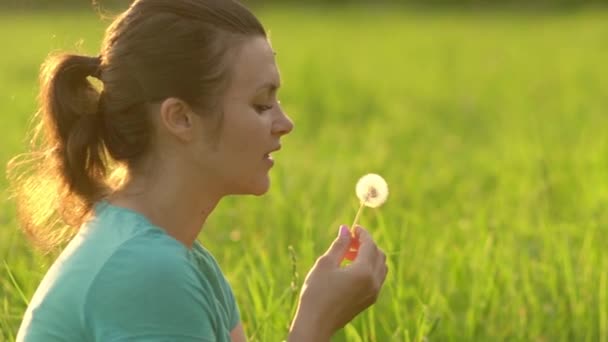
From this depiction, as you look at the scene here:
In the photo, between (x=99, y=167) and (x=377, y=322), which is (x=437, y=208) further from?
(x=99, y=167)

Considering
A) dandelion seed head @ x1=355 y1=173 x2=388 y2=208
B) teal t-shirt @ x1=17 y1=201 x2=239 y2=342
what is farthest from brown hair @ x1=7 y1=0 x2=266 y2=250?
dandelion seed head @ x1=355 y1=173 x2=388 y2=208

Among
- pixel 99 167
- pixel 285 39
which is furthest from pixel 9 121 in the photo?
pixel 285 39

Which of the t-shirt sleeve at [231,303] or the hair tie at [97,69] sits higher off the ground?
the hair tie at [97,69]

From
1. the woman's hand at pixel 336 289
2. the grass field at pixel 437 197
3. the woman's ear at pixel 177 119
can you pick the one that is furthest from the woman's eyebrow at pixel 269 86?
the grass field at pixel 437 197

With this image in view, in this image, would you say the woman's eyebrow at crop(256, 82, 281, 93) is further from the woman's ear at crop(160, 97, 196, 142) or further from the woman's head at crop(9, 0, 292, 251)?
the woman's ear at crop(160, 97, 196, 142)

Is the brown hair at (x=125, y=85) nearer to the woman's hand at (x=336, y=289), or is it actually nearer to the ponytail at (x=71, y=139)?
the ponytail at (x=71, y=139)

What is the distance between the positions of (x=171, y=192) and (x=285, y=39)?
14742 millimetres

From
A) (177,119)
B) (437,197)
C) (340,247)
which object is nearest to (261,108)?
(177,119)

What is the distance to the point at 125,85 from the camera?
225 cm

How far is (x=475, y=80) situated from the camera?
478 inches

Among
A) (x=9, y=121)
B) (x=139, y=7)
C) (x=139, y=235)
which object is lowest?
(x=9, y=121)

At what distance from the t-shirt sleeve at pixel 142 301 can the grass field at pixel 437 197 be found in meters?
0.50

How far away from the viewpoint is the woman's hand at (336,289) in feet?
7.55

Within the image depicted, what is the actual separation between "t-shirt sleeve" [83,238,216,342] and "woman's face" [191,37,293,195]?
22 centimetres
